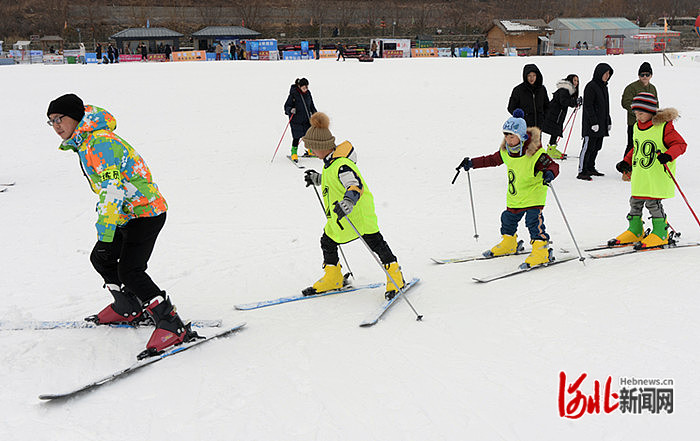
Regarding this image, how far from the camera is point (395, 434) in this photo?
2801 millimetres

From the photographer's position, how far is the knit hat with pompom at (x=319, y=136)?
13.9 feet

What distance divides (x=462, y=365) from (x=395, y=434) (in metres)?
0.76

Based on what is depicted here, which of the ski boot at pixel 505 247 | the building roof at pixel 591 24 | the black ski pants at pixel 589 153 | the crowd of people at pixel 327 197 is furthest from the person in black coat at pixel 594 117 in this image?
the building roof at pixel 591 24

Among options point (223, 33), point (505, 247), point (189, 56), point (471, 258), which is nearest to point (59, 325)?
point (471, 258)

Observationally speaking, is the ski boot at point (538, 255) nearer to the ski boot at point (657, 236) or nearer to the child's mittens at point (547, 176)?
the child's mittens at point (547, 176)

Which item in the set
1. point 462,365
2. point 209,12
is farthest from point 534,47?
point 462,365

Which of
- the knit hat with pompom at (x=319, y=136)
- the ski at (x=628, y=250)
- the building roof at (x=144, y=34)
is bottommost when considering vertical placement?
the ski at (x=628, y=250)

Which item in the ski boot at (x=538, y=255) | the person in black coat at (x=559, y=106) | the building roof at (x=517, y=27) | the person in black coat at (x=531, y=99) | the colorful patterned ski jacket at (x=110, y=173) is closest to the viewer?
the colorful patterned ski jacket at (x=110, y=173)

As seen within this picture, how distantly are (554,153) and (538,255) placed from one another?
19.4 feet

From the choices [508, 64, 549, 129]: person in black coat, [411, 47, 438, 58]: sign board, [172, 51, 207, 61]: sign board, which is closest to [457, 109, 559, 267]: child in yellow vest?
[508, 64, 549, 129]: person in black coat

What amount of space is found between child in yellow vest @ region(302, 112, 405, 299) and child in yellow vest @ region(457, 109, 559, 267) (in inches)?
53.2

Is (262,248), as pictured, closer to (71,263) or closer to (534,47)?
(71,263)

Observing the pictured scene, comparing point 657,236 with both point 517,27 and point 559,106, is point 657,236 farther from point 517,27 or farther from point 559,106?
point 517,27

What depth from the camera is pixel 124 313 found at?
409 cm
